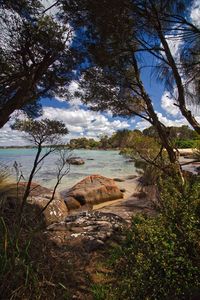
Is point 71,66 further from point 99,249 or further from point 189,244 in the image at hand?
point 189,244

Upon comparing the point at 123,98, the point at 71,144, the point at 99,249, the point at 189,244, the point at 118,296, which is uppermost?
the point at 123,98

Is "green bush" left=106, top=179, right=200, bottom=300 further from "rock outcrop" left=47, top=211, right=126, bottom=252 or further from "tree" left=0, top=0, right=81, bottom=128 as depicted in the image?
"tree" left=0, top=0, right=81, bottom=128

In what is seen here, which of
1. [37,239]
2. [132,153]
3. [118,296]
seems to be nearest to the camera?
[118,296]

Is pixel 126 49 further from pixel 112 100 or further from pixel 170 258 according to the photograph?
pixel 170 258

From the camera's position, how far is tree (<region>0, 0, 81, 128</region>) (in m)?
3.98

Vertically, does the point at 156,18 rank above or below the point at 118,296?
above

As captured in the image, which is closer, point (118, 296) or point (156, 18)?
point (118, 296)

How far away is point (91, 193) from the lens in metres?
11.1

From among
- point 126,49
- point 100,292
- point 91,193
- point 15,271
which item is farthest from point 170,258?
point 91,193

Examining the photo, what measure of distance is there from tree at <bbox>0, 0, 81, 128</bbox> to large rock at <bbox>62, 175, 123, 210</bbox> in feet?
20.4

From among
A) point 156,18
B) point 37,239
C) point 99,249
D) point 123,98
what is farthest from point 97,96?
point 37,239

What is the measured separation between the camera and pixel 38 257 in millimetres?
2965

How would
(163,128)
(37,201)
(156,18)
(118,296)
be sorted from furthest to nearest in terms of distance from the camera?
(37,201)
(163,128)
(156,18)
(118,296)

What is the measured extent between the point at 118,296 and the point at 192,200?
107 centimetres
